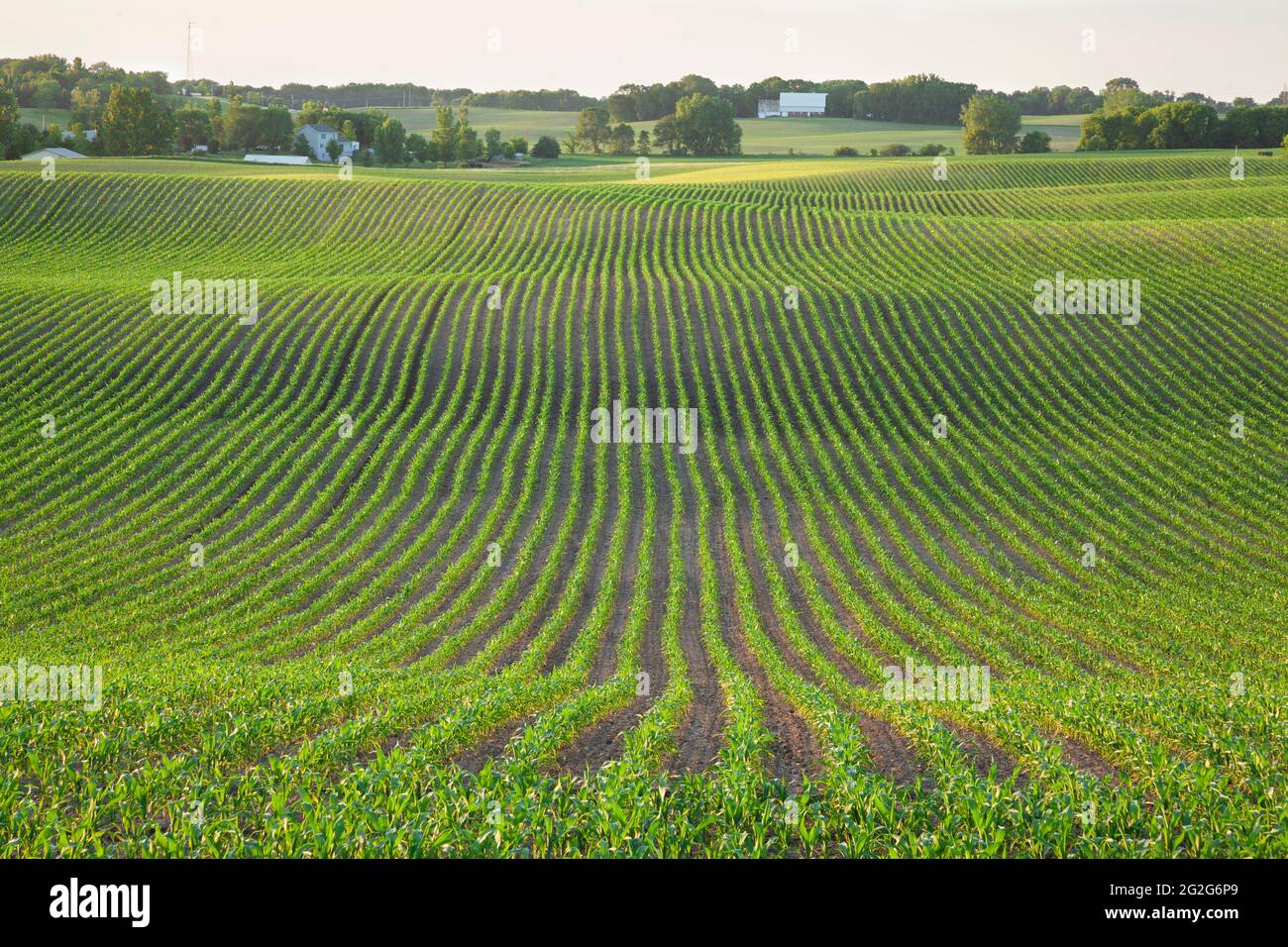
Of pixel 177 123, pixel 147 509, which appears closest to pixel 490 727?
pixel 147 509

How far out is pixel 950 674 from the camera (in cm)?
1788

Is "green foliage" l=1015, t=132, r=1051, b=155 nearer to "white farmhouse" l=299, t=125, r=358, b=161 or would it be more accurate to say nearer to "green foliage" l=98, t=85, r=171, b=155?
"white farmhouse" l=299, t=125, r=358, b=161
